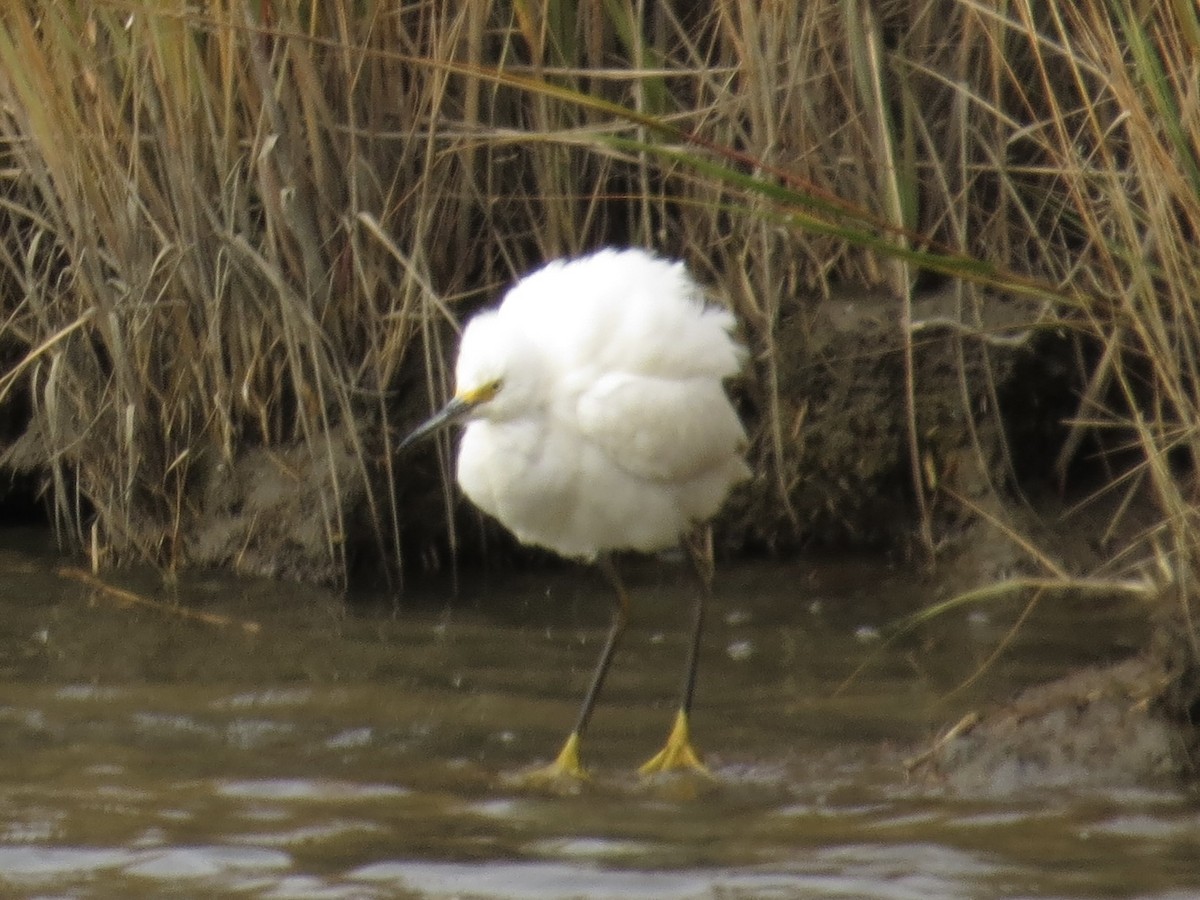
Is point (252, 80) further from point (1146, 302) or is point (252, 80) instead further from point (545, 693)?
point (1146, 302)

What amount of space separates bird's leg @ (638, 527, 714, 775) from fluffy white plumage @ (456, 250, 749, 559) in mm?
288

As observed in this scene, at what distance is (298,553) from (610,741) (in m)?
1.40

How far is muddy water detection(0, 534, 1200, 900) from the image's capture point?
357 centimetres

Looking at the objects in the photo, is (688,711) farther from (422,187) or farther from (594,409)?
(422,187)

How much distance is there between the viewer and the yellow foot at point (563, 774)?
13.6 ft

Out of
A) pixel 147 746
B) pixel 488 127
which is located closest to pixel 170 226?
pixel 488 127

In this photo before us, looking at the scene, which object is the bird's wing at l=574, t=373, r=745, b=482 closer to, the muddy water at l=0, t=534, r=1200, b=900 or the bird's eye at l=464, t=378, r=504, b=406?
the bird's eye at l=464, t=378, r=504, b=406

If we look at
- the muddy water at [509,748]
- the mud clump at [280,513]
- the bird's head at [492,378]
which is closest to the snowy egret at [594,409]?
the bird's head at [492,378]

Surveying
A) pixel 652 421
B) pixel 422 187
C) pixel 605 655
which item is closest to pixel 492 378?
pixel 652 421

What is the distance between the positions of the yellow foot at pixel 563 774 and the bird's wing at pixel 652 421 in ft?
2.14


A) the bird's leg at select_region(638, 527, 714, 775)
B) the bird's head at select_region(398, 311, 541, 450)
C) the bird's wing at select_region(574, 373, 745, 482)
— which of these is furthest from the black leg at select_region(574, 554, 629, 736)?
the bird's head at select_region(398, 311, 541, 450)

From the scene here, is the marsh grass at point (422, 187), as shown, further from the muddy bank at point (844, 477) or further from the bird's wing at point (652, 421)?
the bird's wing at point (652, 421)

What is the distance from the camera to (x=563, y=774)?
4203mm

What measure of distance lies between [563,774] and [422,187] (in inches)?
72.5
